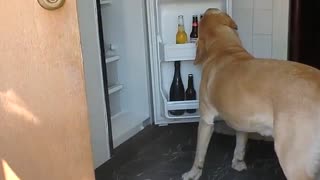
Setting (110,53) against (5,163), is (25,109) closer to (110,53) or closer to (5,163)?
(5,163)

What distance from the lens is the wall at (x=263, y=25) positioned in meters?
2.79

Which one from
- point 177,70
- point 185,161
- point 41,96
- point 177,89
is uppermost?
point 41,96

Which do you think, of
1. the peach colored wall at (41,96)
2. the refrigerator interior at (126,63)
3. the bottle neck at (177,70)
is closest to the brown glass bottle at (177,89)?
the bottle neck at (177,70)

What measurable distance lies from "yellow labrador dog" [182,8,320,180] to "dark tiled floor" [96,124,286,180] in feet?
0.26

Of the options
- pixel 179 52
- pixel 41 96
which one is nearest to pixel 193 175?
pixel 179 52

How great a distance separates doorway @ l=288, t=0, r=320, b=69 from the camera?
9.18 feet

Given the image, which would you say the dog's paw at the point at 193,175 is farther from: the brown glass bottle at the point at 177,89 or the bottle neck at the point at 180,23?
the bottle neck at the point at 180,23

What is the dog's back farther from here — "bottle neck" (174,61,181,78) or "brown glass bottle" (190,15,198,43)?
"bottle neck" (174,61,181,78)

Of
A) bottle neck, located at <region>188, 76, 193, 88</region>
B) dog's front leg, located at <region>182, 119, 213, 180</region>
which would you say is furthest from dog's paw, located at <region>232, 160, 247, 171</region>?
bottle neck, located at <region>188, 76, 193, 88</region>

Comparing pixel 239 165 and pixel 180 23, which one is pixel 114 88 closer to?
pixel 180 23

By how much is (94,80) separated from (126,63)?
0.67 m

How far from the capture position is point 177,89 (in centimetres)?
286

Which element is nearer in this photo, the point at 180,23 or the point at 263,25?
the point at 180,23

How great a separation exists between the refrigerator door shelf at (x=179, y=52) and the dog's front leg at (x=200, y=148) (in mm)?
702
